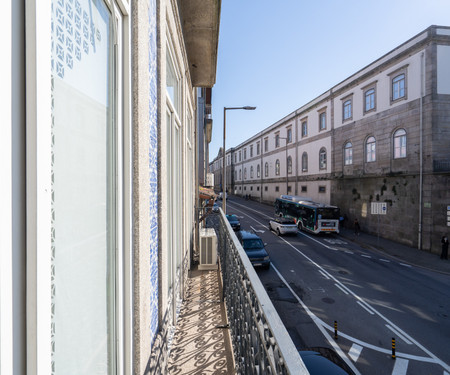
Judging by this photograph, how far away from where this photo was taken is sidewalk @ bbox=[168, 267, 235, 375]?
332 cm

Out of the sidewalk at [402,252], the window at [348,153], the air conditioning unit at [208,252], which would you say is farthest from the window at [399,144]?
the air conditioning unit at [208,252]

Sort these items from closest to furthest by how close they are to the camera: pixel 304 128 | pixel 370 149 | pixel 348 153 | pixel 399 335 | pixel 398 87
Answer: pixel 399 335, pixel 398 87, pixel 370 149, pixel 348 153, pixel 304 128

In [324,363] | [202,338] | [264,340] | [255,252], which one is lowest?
[255,252]

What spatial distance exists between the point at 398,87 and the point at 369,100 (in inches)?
→ 121

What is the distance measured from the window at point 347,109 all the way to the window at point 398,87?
5.13 meters

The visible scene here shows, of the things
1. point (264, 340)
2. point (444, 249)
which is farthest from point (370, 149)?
point (264, 340)

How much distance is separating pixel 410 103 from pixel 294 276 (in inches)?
653

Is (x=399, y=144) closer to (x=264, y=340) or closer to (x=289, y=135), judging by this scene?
(x=289, y=135)

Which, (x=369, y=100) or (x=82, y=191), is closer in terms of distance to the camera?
(x=82, y=191)

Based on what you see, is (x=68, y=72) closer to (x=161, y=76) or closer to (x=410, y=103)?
(x=161, y=76)

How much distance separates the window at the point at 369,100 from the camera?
23016 mm

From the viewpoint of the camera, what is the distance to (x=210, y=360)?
3.45m

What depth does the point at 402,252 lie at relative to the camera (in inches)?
699

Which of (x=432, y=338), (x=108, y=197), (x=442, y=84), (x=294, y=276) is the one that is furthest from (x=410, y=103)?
(x=108, y=197)
